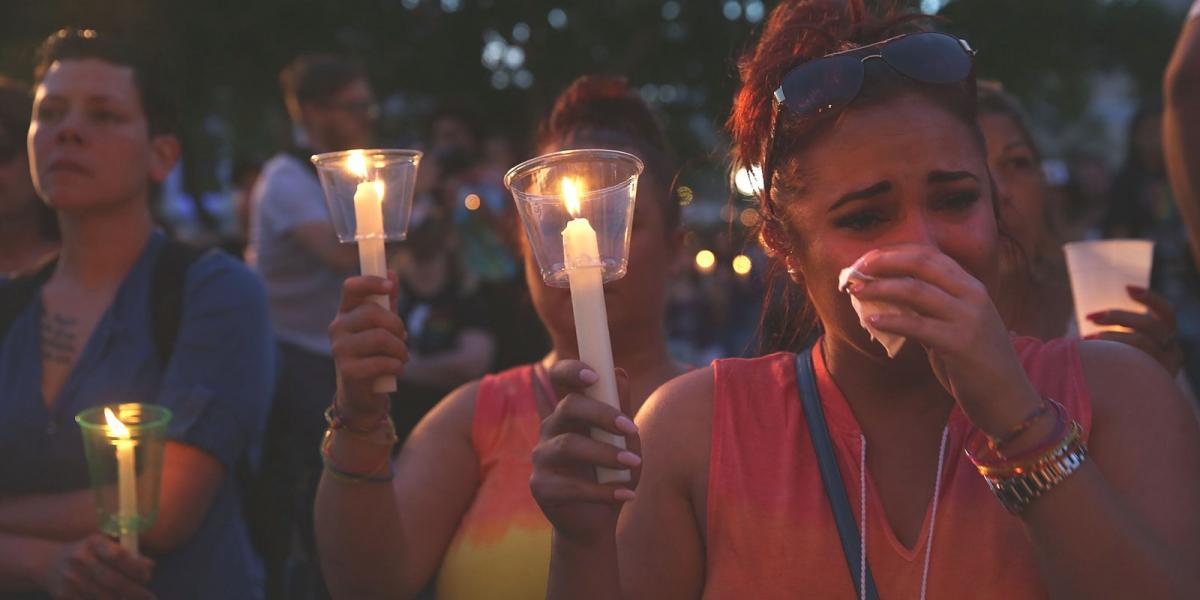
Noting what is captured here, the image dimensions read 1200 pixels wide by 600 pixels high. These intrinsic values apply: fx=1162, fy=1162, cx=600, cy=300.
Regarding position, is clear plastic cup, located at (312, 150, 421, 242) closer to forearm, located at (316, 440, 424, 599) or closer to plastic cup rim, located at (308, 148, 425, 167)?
plastic cup rim, located at (308, 148, 425, 167)

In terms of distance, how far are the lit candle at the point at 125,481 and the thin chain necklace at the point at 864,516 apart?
1.64 meters

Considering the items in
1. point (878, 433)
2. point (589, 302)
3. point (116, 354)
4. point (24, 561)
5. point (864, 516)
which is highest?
point (589, 302)

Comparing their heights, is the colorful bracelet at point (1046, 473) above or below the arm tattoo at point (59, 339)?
below

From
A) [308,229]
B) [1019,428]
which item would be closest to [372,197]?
[1019,428]

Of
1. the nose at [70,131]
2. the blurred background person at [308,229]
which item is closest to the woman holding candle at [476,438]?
the nose at [70,131]

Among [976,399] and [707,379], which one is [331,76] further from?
[976,399]

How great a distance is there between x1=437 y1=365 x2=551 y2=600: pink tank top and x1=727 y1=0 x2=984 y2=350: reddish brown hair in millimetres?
882

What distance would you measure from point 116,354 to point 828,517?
221 cm

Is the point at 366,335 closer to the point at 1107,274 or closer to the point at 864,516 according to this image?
the point at 864,516

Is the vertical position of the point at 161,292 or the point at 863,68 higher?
the point at 863,68

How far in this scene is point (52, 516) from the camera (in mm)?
3186

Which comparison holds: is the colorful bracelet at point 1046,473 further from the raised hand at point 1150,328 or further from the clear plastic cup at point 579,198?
the raised hand at point 1150,328

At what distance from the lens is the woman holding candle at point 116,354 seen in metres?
3.19

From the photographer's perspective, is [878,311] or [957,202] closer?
[878,311]
